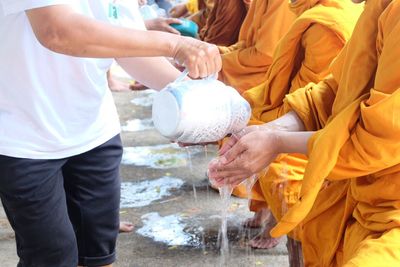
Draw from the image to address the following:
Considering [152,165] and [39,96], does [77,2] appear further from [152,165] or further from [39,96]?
[152,165]

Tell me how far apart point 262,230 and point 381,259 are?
1.71 metres

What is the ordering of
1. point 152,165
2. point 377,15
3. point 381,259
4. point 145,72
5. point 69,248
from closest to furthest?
point 381,259
point 377,15
point 69,248
point 145,72
point 152,165

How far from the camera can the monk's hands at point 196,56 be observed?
5.79ft

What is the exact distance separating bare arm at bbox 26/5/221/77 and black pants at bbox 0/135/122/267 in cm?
47

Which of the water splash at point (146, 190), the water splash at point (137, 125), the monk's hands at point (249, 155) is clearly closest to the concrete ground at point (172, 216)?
the water splash at point (146, 190)

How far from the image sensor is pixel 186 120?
177 centimetres

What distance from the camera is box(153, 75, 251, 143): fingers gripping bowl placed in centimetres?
177

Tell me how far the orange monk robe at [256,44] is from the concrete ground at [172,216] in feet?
2.50

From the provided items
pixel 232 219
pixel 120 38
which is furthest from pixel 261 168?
pixel 232 219

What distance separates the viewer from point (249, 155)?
75.6 inches

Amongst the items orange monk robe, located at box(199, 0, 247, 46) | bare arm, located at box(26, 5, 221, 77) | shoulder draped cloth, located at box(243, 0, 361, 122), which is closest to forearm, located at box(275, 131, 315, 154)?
bare arm, located at box(26, 5, 221, 77)

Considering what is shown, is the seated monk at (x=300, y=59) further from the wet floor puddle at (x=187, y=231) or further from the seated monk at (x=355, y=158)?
the seated monk at (x=355, y=158)

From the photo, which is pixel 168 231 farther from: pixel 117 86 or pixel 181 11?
pixel 181 11

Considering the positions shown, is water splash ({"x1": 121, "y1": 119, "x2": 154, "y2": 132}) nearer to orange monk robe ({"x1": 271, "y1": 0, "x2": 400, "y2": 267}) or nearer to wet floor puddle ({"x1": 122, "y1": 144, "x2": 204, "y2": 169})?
wet floor puddle ({"x1": 122, "y1": 144, "x2": 204, "y2": 169})
